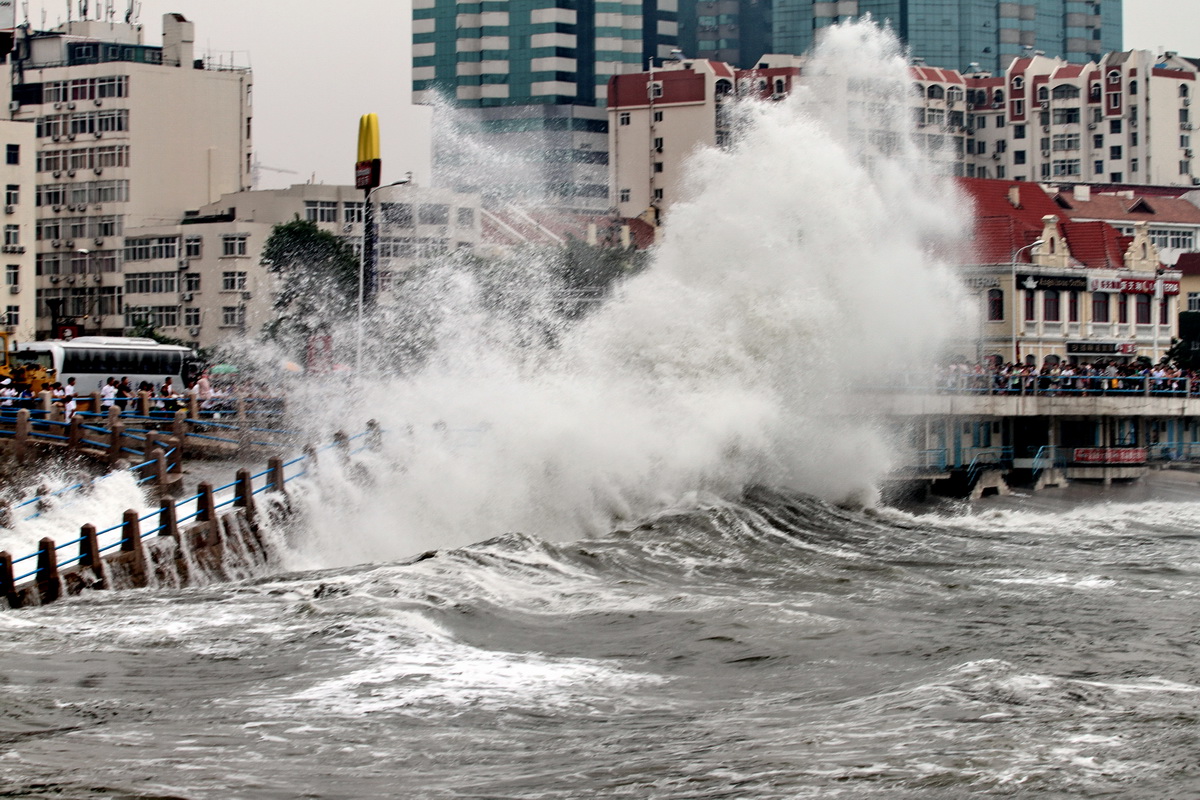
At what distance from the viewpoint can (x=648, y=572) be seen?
22375 mm

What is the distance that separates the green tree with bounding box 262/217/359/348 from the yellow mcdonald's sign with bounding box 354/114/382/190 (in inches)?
947

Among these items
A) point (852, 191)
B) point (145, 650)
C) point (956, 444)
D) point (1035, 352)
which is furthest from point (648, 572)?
point (1035, 352)

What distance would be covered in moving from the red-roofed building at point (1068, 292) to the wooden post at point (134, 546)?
43.3 m

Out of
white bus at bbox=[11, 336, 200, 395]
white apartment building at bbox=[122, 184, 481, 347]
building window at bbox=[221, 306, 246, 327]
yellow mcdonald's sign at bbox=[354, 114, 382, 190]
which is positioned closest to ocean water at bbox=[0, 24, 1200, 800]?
yellow mcdonald's sign at bbox=[354, 114, 382, 190]

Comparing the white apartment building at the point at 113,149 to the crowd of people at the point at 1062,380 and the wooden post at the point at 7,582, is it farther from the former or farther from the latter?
the wooden post at the point at 7,582

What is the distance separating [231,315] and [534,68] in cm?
5256

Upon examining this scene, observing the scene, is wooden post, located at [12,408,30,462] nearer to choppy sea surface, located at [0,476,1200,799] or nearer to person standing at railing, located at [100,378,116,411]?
person standing at railing, located at [100,378,116,411]

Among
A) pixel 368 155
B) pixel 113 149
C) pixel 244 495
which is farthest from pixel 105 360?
pixel 113 149

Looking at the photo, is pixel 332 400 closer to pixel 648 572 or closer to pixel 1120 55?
pixel 648 572

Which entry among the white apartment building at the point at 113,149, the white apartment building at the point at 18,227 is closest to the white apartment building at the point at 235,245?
the white apartment building at the point at 113,149

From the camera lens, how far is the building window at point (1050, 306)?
62188 mm

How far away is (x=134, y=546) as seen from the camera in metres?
19.7

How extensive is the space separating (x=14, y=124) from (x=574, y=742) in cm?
6889

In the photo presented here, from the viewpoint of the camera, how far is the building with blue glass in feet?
422
